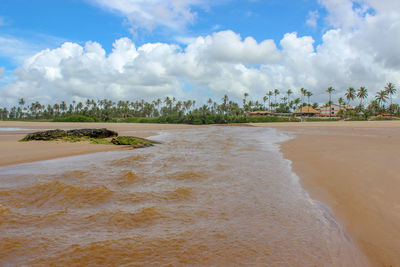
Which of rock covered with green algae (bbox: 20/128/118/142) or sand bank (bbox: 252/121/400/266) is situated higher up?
rock covered with green algae (bbox: 20/128/118/142)

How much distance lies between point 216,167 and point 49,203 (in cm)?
490

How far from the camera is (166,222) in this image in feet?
11.9

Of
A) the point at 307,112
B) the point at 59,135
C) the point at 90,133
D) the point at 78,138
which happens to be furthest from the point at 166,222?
the point at 307,112

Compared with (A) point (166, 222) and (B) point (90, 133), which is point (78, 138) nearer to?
(B) point (90, 133)

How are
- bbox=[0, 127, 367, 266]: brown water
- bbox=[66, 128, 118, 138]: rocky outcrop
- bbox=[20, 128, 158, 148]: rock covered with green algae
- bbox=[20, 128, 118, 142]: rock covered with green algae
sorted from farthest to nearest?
bbox=[66, 128, 118, 138]: rocky outcrop → bbox=[20, 128, 118, 142]: rock covered with green algae → bbox=[20, 128, 158, 148]: rock covered with green algae → bbox=[0, 127, 367, 266]: brown water

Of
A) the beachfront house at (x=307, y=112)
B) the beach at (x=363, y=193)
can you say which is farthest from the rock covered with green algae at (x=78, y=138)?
the beachfront house at (x=307, y=112)

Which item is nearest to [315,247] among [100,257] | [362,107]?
[100,257]

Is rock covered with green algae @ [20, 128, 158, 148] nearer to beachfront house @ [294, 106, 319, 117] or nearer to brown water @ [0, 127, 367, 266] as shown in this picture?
brown water @ [0, 127, 367, 266]

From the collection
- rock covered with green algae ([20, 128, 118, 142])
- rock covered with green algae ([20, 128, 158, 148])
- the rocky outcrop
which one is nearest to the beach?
rock covered with green algae ([20, 128, 158, 148])

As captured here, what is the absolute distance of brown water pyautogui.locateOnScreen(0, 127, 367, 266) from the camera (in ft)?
8.77

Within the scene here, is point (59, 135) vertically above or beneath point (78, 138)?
above

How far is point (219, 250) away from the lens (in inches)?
111

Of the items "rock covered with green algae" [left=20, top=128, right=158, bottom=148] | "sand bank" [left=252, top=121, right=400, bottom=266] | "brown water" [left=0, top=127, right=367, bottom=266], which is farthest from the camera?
"rock covered with green algae" [left=20, top=128, right=158, bottom=148]

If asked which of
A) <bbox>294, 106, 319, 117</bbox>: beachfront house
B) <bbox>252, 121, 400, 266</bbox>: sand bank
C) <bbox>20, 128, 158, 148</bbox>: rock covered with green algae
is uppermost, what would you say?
<bbox>294, 106, 319, 117</bbox>: beachfront house
